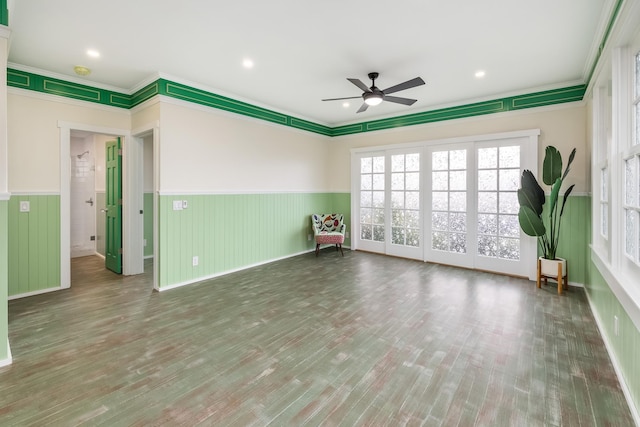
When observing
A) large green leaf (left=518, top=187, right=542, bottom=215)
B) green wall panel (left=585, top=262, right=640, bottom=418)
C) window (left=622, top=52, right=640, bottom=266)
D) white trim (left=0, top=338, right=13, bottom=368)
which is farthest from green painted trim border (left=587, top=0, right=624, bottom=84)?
white trim (left=0, top=338, right=13, bottom=368)

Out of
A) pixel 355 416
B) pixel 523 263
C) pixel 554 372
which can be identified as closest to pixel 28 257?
pixel 355 416

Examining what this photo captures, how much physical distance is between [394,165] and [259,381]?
182 inches

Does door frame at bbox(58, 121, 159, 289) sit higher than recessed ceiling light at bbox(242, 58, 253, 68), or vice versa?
recessed ceiling light at bbox(242, 58, 253, 68)

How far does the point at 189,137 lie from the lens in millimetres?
4102

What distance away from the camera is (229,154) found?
4.63 metres

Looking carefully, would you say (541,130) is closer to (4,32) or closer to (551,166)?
(551,166)

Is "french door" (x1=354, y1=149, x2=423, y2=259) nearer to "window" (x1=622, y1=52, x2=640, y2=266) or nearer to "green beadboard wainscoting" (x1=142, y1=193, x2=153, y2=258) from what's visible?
"window" (x1=622, y1=52, x2=640, y2=266)

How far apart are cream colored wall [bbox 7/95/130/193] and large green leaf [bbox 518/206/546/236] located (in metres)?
5.80

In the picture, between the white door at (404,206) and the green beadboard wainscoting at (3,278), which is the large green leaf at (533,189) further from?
the green beadboard wainscoting at (3,278)

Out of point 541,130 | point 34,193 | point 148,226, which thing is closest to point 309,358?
point 34,193

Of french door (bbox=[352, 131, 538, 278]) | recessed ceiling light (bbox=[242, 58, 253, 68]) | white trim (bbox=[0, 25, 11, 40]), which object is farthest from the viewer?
french door (bbox=[352, 131, 538, 278])

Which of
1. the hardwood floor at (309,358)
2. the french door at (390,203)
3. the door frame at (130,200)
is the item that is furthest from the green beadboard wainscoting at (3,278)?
the french door at (390,203)

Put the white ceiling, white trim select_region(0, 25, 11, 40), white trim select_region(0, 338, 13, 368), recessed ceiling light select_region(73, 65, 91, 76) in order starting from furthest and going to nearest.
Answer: recessed ceiling light select_region(73, 65, 91, 76), the white ceiling, white trim select_region(0, 338, 13, 368), white trim select_region(0, 25, 11, 40)

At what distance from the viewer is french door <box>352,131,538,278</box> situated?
4488 mm
